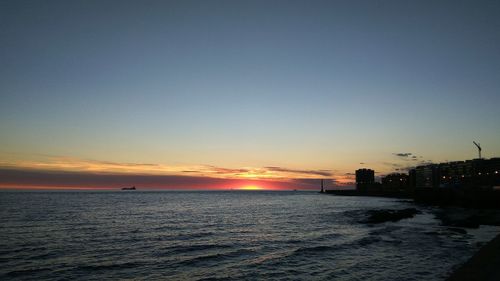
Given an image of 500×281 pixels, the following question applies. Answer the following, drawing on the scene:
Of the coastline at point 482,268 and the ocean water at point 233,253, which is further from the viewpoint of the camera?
the ocean water at point 233,253

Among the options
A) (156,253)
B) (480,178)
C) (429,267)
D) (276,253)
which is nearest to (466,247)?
(429,267)

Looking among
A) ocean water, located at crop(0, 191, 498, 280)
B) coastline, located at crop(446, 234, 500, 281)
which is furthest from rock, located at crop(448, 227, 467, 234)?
coastline, located at crop(446, 234, 500, 281)

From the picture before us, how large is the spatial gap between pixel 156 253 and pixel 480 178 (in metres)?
202

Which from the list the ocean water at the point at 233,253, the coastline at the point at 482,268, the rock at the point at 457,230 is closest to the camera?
the coastline at the point at 482,268

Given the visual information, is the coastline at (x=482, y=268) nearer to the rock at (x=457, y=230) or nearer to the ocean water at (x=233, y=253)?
the ocean water at (x=233, y=253)

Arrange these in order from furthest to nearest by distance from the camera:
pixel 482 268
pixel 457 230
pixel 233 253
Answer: pixel 457 230
pixel 233 253
pixel 482 268

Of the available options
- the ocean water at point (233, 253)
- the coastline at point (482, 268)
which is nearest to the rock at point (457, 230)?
the ocean water at point (233, 253)

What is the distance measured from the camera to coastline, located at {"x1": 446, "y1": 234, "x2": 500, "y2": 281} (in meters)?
17.6

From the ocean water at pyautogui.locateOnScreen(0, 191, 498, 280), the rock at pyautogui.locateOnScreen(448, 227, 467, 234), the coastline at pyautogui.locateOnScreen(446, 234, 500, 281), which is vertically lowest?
the ocean water at pyautogui.locateOnScreen(0, 191, 498, 280)

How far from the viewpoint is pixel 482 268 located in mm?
19391

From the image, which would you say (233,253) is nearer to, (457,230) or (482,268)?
(482,268)

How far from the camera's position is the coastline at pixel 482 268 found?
57.7 ft

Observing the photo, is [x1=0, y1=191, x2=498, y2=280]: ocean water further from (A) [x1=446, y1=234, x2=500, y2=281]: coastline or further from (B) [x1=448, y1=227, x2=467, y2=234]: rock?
(A) [x1=446, y1=234, x2=500, y2=281]: coastline

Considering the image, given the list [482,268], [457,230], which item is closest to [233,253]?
[482,268]
